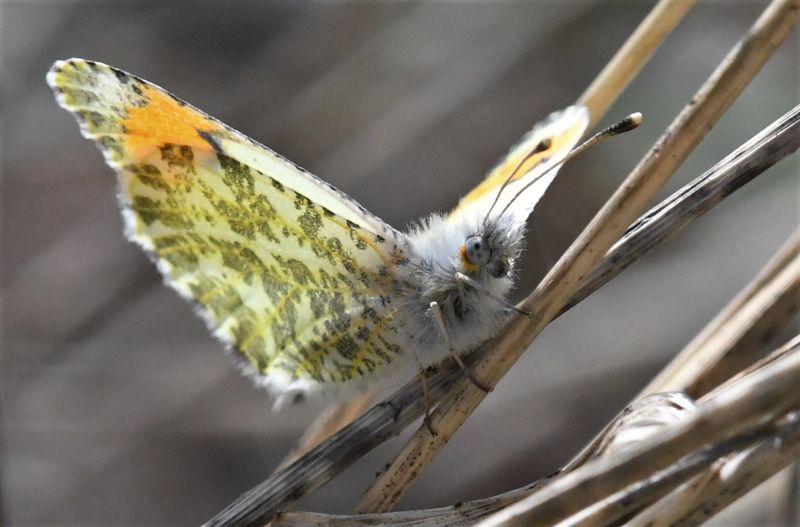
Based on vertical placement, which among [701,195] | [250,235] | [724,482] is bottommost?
[724,482]

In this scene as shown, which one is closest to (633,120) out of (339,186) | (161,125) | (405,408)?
(405,408)

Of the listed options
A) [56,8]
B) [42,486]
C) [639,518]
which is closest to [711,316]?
[639,518]

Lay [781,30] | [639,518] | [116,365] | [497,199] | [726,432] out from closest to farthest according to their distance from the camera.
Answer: [726,432] < [639,518] < [781,30] < [497,199] < [116,365]

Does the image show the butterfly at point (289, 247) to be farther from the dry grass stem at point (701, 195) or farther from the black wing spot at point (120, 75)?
the dry grass stem at point (701, 195)

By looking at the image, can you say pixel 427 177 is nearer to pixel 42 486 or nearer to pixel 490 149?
pixel 490 149

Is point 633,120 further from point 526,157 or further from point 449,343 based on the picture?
point 449,343

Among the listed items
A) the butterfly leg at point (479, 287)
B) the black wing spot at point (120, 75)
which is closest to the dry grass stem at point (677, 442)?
the butterfly leg at point (479, 287)

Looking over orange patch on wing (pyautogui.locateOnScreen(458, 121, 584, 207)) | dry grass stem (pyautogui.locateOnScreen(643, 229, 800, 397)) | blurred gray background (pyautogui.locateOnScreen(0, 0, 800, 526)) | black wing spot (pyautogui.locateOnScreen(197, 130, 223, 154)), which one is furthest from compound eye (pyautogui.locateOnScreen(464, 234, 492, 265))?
blurred gray background (pyautogui.locateOnScreen(0, 0, 800, 526))
